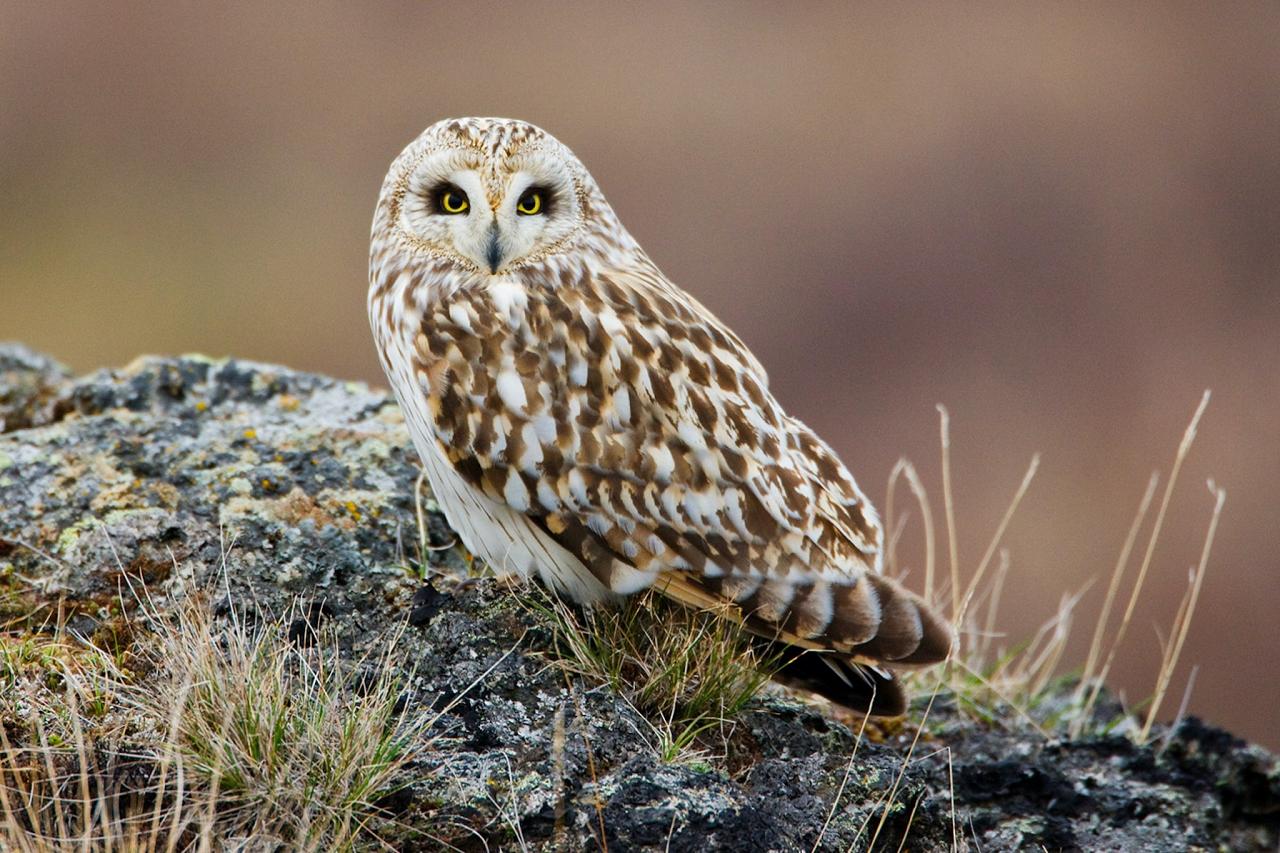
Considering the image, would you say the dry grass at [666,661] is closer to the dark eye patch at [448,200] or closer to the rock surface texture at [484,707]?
the rock surface texture at [484,707]

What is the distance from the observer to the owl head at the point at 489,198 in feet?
12.6

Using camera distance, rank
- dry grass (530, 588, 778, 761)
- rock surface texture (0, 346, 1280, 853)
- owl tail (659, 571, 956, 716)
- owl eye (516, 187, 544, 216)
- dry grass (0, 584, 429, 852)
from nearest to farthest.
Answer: dry grass (0, 584, 429, 852), rock surface texture (0, 346, 1280, 853), dry grass (530, 588, 778, 761), owl tail (659, 571, 956, 716), owl eye (516, 187, 544, 216)

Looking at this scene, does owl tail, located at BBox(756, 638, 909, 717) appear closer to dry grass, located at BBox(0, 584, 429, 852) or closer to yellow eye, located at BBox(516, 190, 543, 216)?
dry grass, located at BBox(0, 584, 429, 852)

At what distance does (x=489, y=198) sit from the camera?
382 centimetres

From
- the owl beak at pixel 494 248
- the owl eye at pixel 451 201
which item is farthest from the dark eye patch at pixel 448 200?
the owl beak at pixel 494 248

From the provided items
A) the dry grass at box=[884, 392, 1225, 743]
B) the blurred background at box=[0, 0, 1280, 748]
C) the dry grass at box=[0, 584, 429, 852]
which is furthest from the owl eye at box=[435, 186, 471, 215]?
the blurred background at box=[0, 0, 1280, 748]

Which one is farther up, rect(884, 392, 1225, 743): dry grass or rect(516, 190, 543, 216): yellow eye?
rect(516, 190, 543, 216): yellow eye

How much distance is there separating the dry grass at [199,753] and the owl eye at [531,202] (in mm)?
1448

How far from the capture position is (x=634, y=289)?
3990 millimetres

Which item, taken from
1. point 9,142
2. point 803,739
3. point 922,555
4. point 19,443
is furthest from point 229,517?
point 9,142

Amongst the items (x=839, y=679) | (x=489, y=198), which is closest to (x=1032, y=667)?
(x=839, y=679)

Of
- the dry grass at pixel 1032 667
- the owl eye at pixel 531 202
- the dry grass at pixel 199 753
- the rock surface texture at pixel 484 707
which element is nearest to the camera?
the dry grass at pixel 199 753

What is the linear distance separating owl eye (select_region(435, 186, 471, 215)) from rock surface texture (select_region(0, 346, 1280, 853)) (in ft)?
3.22

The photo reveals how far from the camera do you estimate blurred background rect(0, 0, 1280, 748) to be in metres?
14.7
